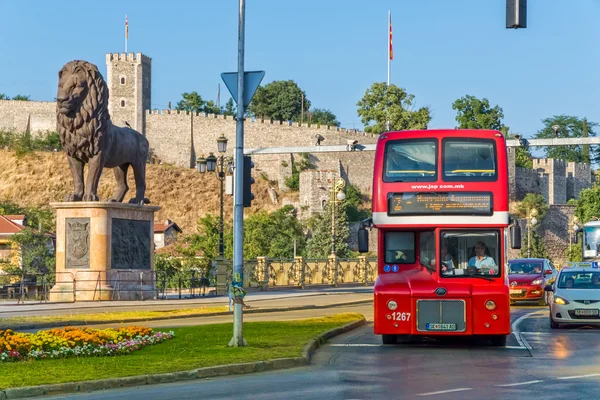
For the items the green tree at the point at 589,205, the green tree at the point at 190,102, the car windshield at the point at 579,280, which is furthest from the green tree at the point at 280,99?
the car windshield at the point at 579,280

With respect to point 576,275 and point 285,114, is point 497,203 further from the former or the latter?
point 285,114

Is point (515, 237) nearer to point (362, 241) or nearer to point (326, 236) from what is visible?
point (362, 241)

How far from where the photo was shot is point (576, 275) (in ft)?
92.6

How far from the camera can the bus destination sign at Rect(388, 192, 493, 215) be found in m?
20.7

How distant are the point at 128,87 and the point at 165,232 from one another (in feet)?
64.6

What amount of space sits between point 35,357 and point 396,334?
6997 mm

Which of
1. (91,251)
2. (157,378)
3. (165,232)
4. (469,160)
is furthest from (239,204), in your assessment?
(165,232)

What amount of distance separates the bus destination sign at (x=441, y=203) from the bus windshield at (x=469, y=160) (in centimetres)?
32

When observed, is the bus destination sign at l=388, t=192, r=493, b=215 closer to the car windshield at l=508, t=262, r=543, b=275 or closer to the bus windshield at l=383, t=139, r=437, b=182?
the bus windshield at l=383, t=139, r=437, b=182

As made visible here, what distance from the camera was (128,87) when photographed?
12694 cm

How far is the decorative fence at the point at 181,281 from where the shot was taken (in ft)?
117

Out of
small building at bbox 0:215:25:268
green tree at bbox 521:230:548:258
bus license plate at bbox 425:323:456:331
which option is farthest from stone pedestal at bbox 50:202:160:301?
green tree at bbox 521:230:548:258

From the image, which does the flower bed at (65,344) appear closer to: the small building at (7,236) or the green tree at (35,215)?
the small building at (7,236)

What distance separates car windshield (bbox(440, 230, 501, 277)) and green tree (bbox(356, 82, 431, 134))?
100 m
